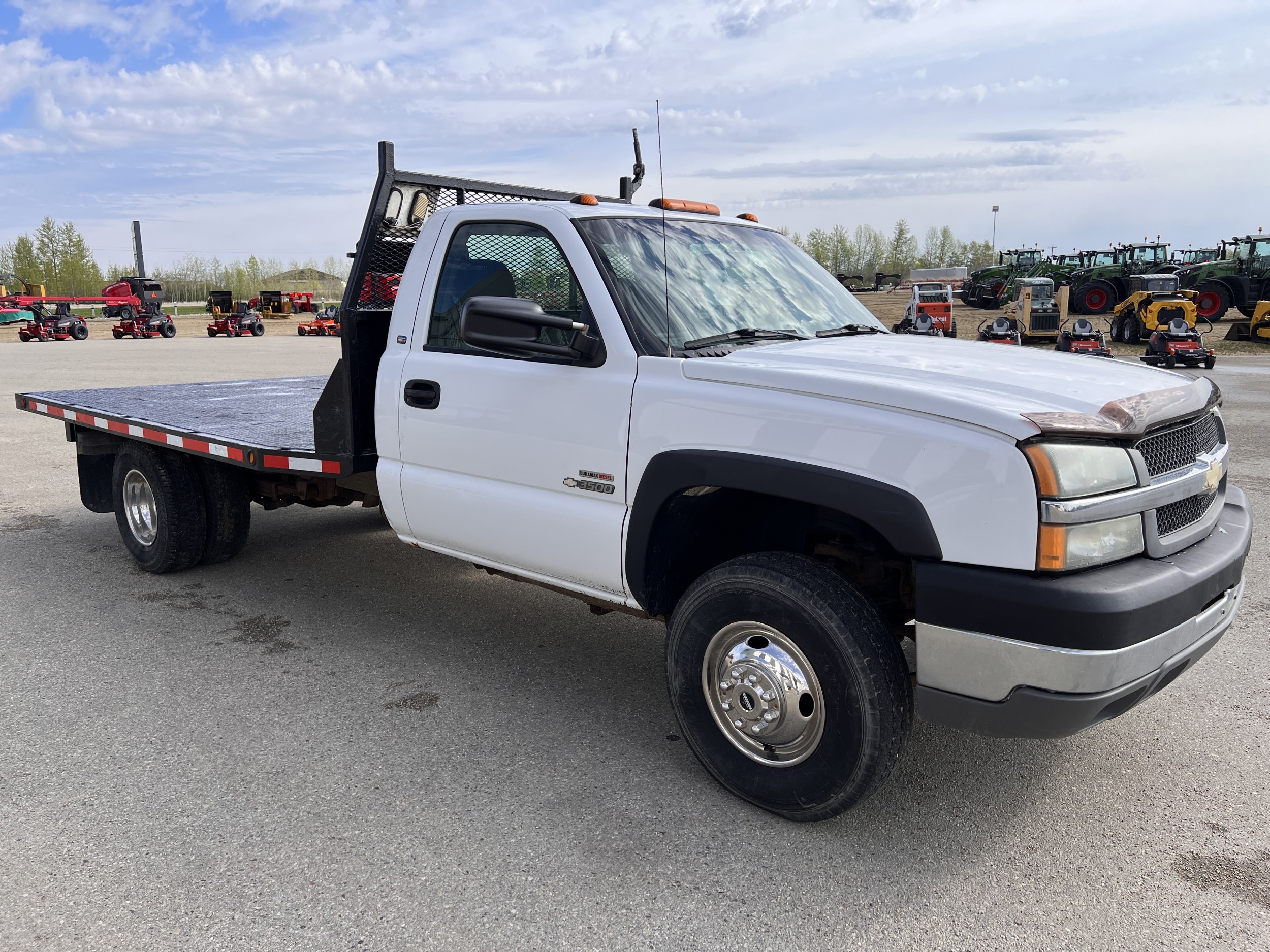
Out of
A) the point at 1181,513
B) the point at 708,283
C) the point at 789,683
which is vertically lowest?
the point at 789,683

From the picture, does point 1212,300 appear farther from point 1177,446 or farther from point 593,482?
point 593,482

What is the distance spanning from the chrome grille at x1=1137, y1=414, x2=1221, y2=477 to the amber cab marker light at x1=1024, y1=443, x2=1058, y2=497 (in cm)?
46

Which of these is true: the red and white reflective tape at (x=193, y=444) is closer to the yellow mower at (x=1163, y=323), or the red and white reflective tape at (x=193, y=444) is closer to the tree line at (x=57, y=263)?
the yellow mower at (x=1163, y=323)

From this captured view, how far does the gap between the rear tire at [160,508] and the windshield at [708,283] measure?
326cm

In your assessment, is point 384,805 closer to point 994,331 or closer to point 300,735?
point 300,735

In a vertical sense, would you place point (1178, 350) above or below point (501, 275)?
below

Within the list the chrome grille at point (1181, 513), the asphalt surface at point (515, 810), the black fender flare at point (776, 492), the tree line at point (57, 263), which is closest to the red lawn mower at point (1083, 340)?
the asphalt surface at point (515, 810)

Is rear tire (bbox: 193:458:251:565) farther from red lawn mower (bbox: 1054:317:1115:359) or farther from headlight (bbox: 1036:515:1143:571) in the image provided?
red lawn mower (bbox: 1054:317:1115:359)

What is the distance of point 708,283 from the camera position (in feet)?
12.5

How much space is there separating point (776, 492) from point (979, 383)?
2.25 feet

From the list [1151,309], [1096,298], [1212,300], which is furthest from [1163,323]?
[1096,298]

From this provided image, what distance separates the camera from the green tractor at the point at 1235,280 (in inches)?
1257

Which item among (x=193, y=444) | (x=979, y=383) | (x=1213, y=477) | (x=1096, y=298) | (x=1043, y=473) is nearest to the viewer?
(x=1043, y=473)

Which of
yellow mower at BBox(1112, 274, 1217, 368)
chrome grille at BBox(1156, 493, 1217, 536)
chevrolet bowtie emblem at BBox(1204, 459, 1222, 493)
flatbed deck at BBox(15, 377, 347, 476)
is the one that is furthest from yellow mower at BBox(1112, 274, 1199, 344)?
chrome grille at BBox(1156, 493, 1217, 536)
